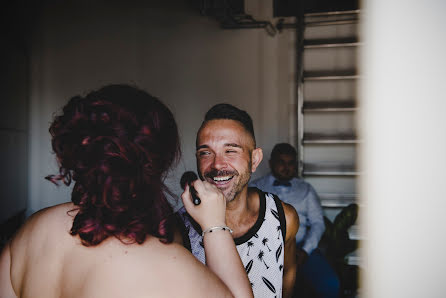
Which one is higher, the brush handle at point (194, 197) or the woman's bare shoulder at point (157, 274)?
the brush handle at point (194, 197)

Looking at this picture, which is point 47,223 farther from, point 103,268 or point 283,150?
point 283,150

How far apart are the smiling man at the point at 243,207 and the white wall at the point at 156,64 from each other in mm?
2425

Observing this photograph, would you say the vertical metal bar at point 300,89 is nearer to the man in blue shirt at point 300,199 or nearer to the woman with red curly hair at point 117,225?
the man in blue shirt at point 300,199

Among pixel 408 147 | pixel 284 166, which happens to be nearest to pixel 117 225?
pixel 408 147

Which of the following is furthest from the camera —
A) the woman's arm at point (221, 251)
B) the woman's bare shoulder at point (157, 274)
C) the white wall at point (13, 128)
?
the white wall at point (13, 128)

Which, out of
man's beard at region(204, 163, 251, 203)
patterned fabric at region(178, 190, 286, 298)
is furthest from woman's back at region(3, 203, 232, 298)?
man's beard at region(204, 163, 251, 203)

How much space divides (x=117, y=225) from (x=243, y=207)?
0.94 metres

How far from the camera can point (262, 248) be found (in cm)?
169

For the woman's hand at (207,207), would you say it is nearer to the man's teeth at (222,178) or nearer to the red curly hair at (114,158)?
the red curly hair at (114,158)

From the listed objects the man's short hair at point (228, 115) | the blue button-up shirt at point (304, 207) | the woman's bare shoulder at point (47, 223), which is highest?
the man's short hair at point (228, 115)

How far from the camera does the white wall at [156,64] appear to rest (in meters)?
4.29

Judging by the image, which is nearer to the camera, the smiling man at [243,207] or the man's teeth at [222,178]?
the smiling man at [243,207]

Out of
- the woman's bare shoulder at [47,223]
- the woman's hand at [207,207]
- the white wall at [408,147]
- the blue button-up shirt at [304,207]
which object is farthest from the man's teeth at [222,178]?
the blue button-up shirt at [304,207]

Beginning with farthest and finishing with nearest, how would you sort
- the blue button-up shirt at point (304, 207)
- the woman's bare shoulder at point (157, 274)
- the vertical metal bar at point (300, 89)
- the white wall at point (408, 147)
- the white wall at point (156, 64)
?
the white wall at point (156, 64) < the vertical metal bar at point (300, 89) < the blue button-up shirt at point (304, 207) < the woman's bare shoulder at point (157, 274) < the white wall at point (408, 147)
